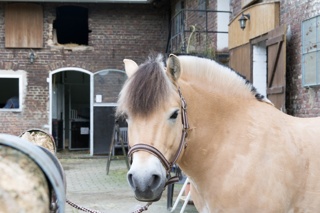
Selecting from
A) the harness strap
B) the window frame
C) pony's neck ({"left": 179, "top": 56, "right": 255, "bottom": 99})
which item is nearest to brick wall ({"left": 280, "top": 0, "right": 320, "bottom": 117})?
the window frame

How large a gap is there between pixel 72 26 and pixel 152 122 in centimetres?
1474

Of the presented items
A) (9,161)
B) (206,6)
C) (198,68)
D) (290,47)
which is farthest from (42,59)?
(9,161)

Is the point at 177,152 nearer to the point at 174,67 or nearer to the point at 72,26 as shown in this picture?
the point at 174,67

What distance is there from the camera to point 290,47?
7293 mm

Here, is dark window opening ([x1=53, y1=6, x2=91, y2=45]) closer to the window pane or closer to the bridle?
the window pane

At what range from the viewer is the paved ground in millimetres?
6961

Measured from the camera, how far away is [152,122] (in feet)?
7.98

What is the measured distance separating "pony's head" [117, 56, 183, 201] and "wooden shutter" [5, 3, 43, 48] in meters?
12.2

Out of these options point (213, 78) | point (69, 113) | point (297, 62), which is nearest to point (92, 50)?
point (69, 113)

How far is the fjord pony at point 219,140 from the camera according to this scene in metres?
2.45

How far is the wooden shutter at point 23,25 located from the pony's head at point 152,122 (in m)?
12.2

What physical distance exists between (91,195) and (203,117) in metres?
5.85

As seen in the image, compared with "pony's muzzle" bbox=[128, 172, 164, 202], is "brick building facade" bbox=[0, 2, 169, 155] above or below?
above

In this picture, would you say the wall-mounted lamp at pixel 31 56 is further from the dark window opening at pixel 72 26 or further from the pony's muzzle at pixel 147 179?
the pony's muzzle at pixel 147 179
